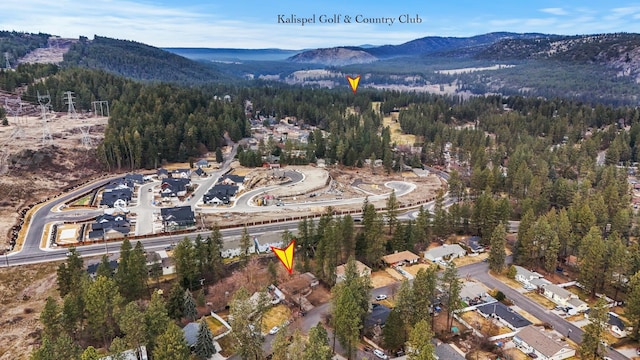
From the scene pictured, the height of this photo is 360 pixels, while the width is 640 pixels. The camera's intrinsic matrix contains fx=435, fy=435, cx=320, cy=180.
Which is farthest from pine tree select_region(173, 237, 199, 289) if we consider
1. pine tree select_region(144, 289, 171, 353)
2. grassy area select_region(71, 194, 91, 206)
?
grassy area select_region(71, 194, 91, 206)

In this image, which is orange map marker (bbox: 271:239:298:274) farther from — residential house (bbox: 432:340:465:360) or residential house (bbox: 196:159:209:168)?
residential house (bbox: 196:159:209:168)

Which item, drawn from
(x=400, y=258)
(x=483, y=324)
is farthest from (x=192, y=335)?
(x=400, y=258)

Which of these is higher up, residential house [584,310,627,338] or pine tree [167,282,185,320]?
pine tree [167,282,185,320]

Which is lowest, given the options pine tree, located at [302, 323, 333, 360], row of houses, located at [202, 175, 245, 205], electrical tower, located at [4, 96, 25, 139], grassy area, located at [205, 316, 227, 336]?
grassy area, located at [205, 316, 227, 336]

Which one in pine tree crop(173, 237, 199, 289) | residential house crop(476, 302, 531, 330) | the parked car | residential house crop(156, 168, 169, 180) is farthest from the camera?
residential house crop(156, 168, 169, 180)

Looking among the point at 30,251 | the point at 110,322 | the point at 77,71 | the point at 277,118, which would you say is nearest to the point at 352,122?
the point at 277,118

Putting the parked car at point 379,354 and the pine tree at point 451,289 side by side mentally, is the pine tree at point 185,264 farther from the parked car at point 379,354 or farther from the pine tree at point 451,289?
the pine tree at point 451,289

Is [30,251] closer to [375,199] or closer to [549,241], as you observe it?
[375,199]
